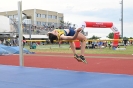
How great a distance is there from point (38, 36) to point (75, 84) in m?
32.0

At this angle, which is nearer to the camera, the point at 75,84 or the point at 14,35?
the point at 75,84

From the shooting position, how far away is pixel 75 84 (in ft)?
12.9

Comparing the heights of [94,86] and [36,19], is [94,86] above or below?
below

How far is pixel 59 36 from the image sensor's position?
5.38m

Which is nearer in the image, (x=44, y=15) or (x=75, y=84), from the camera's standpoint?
(x=75, y=84)

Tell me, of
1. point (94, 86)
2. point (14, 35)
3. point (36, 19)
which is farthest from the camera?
point (36, 19)

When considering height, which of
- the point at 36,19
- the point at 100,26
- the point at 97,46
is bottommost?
the point at 97,46

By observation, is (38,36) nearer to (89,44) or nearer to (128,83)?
(89,44)

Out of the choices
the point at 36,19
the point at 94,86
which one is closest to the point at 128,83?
the point at 94,86

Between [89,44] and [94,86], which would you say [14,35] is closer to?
[89,44]

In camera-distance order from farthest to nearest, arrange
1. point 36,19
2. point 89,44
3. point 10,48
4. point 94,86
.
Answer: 1. point 36,19
2. point 89,44
3. point 10,48
4. point 94,86

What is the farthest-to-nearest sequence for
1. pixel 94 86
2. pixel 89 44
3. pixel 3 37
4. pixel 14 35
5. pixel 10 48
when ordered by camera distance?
pixel 3 37 → pixel 14 35 → pixel 89 44 → pixel 10 48 → pixel 94 86

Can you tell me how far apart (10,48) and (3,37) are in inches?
764

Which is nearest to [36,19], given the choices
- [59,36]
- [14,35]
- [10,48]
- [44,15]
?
[44,15]
